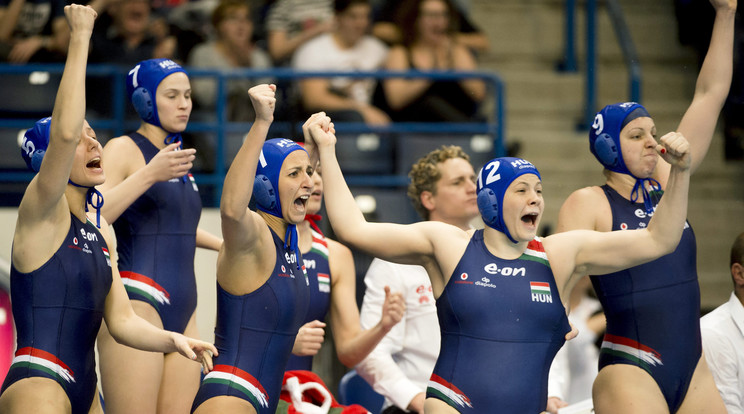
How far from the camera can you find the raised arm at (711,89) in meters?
5.59

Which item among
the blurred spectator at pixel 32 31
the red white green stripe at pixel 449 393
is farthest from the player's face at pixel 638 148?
the blurred spectator at pixel 32 31

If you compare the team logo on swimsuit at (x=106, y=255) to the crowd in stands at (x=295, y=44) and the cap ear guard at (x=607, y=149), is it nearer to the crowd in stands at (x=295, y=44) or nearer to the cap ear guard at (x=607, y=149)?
the cap ear guard at (x=607, y=149)

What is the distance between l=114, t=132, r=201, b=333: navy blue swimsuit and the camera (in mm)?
5523

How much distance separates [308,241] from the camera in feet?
19.5

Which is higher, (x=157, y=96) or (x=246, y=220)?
(x=157, y=96)

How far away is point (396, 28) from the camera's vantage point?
9.77 m

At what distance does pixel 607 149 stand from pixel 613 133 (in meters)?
0.08

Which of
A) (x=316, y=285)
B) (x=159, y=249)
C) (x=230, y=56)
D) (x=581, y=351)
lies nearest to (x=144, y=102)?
(x=159, y=249)

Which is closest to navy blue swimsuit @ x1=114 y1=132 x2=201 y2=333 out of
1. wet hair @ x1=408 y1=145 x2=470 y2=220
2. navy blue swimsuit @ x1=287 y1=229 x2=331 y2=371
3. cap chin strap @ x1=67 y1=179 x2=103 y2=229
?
cap chin strap @ x1=67 y1=179 x2=103 y2=229

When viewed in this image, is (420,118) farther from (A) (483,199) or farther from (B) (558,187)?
(A) (483,199)

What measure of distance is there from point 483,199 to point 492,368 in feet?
2.40

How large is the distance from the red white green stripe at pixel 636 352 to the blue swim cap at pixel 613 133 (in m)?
0.85

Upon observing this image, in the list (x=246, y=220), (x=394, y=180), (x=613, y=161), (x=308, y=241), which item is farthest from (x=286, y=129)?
(x=246, y=220)

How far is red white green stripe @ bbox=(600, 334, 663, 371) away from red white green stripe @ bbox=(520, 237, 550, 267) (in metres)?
0.80
